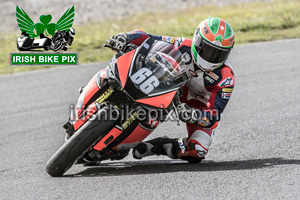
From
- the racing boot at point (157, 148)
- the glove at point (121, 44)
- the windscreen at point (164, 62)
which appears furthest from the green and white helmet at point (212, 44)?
the racing boot at point (157, 148)

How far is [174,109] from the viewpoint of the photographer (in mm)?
4883

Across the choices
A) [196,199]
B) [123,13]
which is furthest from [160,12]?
[196,199]

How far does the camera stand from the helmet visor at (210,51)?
518 centimetres

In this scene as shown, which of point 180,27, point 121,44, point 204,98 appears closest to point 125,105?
point 121,44

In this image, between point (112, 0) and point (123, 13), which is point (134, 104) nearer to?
point (123, 13)

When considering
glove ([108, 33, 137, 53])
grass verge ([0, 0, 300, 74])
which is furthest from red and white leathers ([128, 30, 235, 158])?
grass verge ([0, 0, 300, 74])

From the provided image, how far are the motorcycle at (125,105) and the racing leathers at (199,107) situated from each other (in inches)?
22.1

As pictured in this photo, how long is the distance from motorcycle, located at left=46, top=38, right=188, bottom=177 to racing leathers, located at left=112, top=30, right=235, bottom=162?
1.84 ft

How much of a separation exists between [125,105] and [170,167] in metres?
0.96

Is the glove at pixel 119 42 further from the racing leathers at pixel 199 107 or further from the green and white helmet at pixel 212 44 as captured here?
the green and white helmet at pixel 212 44

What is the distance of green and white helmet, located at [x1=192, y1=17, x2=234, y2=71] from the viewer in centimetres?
516

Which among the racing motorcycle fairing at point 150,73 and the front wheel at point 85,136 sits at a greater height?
the racing motorcycle fairing at point 150,73

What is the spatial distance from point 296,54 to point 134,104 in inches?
283

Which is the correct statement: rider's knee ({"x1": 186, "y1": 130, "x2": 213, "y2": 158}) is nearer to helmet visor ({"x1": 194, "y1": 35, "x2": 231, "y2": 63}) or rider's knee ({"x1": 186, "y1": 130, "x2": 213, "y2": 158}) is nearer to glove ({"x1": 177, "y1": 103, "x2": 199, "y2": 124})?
glove ({"x1": 177, "y1": 103, "x2": 199, "y2": 124})
